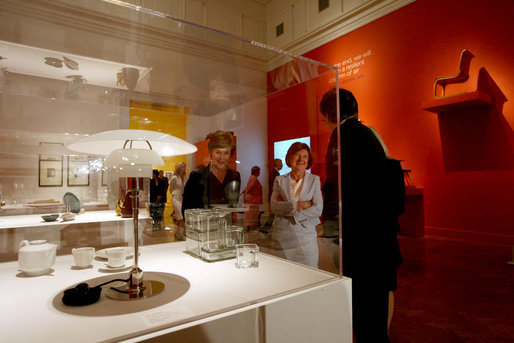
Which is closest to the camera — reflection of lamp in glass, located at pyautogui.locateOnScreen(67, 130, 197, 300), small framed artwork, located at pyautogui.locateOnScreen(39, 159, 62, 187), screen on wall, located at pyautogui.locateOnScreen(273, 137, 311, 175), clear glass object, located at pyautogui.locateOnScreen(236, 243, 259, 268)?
reflection of lamp in glass, located at pyautogui.locateOnScreen(67, 130, 197, 300)

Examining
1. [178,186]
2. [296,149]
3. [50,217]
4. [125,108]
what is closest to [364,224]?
[296,149]

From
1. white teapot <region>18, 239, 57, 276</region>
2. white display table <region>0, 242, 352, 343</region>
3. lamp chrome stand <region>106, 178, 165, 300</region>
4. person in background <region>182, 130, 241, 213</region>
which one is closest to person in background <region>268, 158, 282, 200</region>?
person in background <region>182, 130, 241, 213</region>

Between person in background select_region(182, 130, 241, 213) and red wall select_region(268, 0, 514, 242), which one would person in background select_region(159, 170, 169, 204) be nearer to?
person in background select_region(182, 130, 241, 213)

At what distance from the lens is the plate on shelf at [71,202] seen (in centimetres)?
97

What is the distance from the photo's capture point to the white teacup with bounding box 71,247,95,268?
1067mm

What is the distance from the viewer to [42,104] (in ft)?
3.01

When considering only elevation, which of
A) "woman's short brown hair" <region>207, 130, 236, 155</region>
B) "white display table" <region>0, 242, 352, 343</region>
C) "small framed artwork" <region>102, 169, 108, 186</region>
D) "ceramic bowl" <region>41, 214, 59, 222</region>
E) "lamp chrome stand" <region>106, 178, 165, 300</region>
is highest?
"woman's short brown hair" <region>207, 130, 236, 155</region>

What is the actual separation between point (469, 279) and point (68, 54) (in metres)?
3.05

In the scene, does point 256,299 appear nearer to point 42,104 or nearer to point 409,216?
point 42,104

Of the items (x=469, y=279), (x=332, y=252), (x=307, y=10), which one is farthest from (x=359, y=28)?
(x=332, y=252)

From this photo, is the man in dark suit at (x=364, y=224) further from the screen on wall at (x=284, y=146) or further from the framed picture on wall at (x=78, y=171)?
the framed picture on wall at (x=78, y=171)

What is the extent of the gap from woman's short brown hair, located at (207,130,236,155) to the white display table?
44 cm

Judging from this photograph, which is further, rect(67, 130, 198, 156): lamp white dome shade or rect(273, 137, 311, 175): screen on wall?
rect(273, 137, 311, 175): screen on wall

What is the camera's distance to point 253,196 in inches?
47.6
